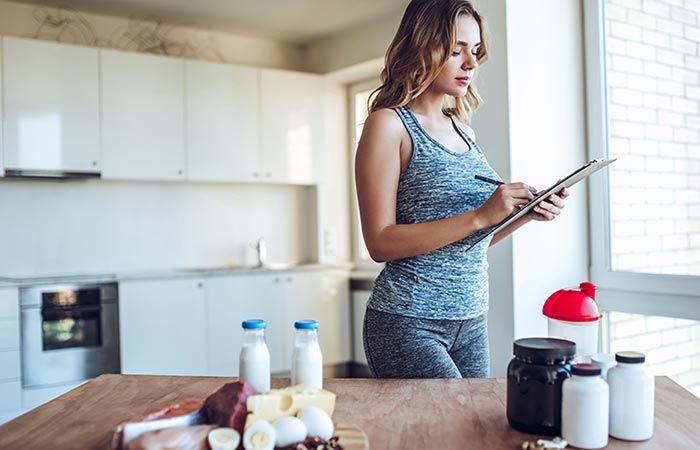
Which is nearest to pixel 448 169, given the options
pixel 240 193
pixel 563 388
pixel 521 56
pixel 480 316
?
pixel 480 316

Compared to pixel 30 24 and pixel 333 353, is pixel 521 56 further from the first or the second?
pixel 30 24

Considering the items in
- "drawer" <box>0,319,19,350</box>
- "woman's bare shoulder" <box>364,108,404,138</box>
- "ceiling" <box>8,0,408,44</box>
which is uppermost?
"ceiling" <box>8,0,408,44</box>

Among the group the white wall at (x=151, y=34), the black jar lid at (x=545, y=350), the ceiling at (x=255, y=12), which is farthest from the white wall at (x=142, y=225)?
the black jar lid at (x=545, y=350)

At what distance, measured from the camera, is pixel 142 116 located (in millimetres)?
4543

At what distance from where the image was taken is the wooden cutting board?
116cm

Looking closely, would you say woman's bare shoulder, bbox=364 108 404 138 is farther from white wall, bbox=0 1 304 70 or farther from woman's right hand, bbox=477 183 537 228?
white wall, bbox=0 1 304 70

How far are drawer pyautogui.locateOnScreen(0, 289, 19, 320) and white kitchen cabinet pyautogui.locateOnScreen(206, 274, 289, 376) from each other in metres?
1.14

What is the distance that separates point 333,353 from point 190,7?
2.58 m

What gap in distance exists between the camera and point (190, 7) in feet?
15.5

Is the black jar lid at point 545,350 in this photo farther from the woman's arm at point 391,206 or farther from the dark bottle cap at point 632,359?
the woman's arm at point 391,206

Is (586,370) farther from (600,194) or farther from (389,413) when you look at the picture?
(600,194)

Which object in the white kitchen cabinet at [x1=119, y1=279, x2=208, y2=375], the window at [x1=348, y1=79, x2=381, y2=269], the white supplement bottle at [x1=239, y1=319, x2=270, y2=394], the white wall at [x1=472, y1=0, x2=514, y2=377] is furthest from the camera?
the window at [x1=348, y1=79, x2=381, y2=269]

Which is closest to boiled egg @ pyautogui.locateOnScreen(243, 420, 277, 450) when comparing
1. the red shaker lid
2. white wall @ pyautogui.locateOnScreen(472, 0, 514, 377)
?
the red shaker lid

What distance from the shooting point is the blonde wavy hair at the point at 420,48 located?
5.65 feet
